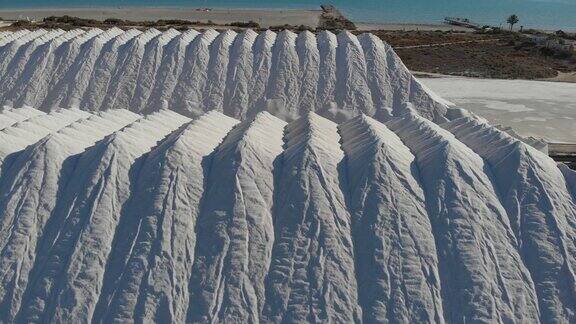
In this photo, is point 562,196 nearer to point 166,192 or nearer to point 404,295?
point 404,295

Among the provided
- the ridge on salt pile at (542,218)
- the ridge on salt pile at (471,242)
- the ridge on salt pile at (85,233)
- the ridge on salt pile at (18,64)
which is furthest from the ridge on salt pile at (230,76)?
the ridge on salt pile at (542,218)

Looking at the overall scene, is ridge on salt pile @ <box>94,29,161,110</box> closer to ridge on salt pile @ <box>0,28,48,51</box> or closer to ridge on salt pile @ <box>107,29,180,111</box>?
ridge on salt pile @ <box>107,29,180,111</box>

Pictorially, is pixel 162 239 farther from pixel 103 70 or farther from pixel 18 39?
pixel 18 39

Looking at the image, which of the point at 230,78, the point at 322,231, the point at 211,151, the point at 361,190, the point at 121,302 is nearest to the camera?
the point at 121,302

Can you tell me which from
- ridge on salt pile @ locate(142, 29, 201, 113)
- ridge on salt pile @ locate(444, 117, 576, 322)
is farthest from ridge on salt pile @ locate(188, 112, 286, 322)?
ridge on salt pile @ locate(142, 29, 201, 113)

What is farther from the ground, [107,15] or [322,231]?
[107,15]

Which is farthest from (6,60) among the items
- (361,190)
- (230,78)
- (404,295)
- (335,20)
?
(335,20)
